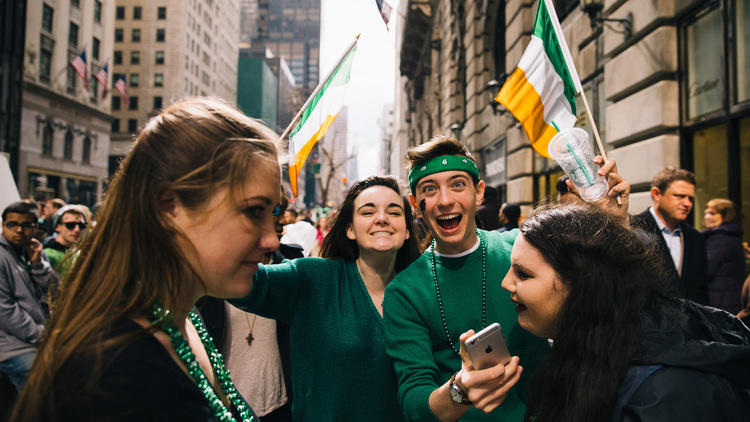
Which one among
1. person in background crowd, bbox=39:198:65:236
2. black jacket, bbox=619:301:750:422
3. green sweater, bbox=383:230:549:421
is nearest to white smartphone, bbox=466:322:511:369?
black jacket, bbox=619:301:750:422

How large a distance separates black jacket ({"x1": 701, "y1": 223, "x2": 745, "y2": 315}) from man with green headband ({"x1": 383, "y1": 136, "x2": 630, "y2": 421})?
3084 mm

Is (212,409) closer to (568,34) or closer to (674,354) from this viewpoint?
(674,354)

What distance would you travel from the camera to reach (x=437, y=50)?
29.2 m

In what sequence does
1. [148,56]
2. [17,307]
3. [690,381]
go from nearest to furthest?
[690,381], [17,307], [148,56]

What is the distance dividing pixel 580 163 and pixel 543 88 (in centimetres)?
164

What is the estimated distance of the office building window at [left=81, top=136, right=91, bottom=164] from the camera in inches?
1704

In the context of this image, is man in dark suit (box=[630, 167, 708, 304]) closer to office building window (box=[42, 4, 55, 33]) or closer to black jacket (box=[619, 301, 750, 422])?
black jacket (box=[619, 301, 750, 422])

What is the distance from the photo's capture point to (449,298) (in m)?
2.46

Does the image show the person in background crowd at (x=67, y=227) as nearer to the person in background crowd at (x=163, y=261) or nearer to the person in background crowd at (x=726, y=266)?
the person in background crowd at (x=163, y=261)

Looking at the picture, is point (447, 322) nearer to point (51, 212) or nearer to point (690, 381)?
point (690, 381)

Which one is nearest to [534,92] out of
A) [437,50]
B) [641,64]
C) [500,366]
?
[500,366]

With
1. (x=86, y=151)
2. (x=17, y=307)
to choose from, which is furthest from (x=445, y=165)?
(x=86, y=151)

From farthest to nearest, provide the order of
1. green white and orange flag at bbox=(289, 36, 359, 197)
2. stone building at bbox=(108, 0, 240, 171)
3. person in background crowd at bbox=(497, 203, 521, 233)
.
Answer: stone building at bbox=(108, 0, 240, 171) → person in background crowd at bbox=(497, 203, 521, 233) → green white and orange flag at bbox=(289, 36, 359, 197)

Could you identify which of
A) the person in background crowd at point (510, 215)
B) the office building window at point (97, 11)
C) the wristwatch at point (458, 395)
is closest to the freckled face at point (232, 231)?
the wristwatch at point (458, 395)
